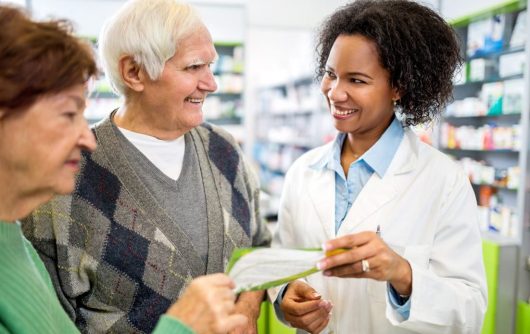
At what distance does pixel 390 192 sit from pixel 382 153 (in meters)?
0.13

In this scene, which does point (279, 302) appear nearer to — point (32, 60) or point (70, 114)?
point (70, 114)

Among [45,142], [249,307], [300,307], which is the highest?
[45,142]

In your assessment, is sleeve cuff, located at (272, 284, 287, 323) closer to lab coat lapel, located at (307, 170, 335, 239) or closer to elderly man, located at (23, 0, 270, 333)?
elderly man, located at (23, 0, 270, 333)

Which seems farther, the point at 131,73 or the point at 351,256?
the point at 131,73

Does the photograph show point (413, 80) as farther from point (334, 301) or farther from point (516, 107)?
point (516, 107)

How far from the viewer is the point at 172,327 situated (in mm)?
798

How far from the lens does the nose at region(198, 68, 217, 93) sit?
1.39 meters

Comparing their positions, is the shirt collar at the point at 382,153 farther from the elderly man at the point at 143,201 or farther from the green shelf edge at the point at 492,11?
the green shelf edge at the point at 492,11

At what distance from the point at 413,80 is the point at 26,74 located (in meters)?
1.04

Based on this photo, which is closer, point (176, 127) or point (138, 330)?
point (138, 330)

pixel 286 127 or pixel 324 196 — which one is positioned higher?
pixel 324 196

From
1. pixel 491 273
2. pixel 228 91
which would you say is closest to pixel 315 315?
pixel 491 273

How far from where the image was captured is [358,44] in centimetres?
137

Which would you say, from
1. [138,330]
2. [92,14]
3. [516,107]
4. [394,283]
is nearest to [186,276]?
[138,330]
